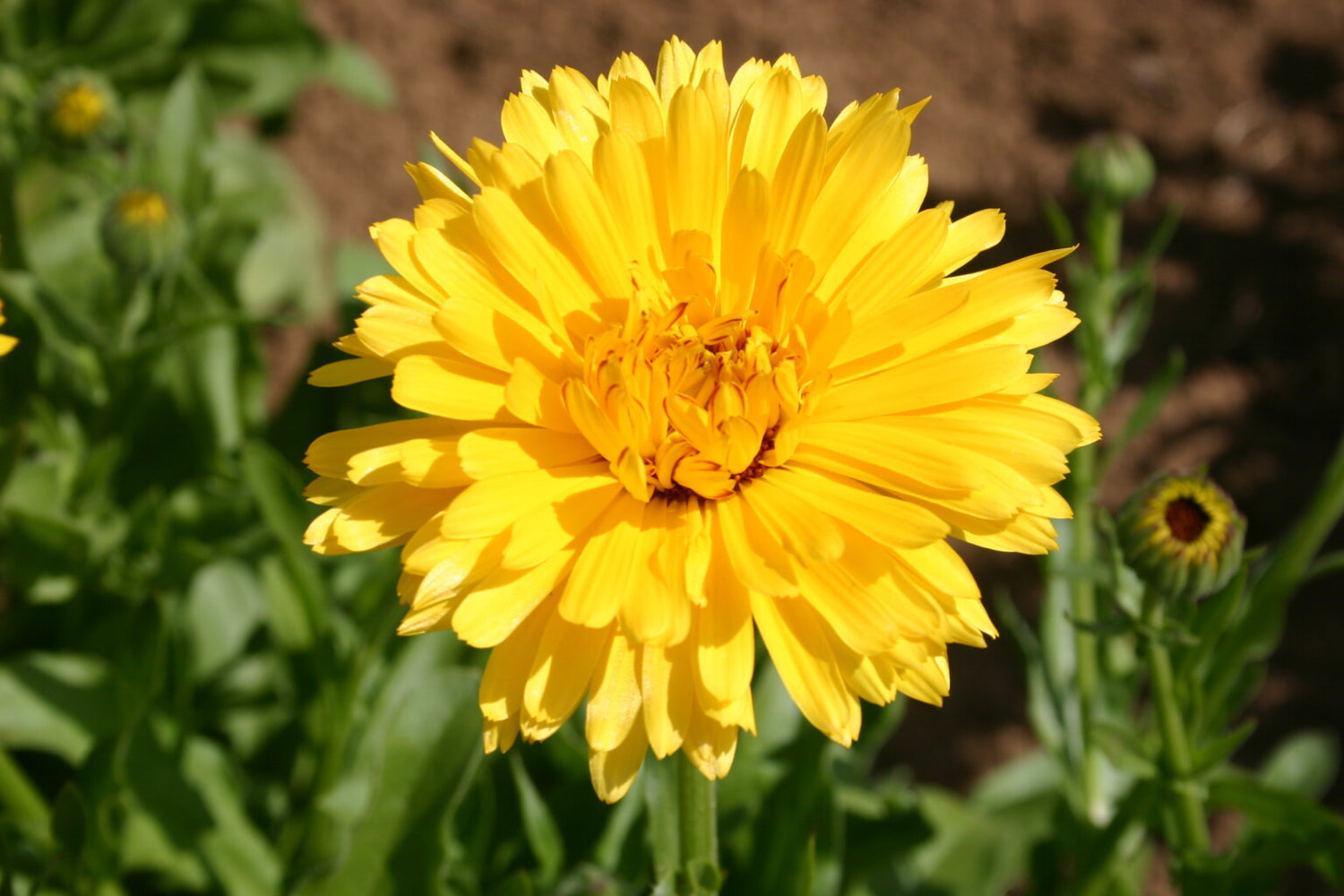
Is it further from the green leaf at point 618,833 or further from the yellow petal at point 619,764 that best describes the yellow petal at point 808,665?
the green leaf at point 618,833

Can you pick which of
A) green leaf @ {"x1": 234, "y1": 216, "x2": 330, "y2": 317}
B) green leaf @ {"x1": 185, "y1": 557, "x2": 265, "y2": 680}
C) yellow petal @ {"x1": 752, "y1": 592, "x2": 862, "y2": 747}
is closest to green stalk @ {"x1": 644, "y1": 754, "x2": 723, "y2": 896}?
yellow petal @ {"x1": 752, "y1": 592, "x2": 862, "y2": 747}

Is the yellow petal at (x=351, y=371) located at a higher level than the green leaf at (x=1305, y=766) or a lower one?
higher

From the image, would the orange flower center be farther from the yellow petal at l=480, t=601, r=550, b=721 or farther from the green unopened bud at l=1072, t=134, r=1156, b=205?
the green unopened bud at l=1072, t=134, r=1156, b=205

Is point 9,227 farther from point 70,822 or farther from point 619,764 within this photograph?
point 619,764

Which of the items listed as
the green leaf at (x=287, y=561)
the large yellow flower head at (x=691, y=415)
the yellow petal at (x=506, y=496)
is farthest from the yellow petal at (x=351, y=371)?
the green leaf at (x=287, y=561)

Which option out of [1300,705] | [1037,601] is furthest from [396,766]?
[1300,705]

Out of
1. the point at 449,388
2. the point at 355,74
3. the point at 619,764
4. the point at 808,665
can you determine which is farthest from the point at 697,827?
the point at 355,74

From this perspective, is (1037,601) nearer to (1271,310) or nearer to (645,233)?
(1271,310)
